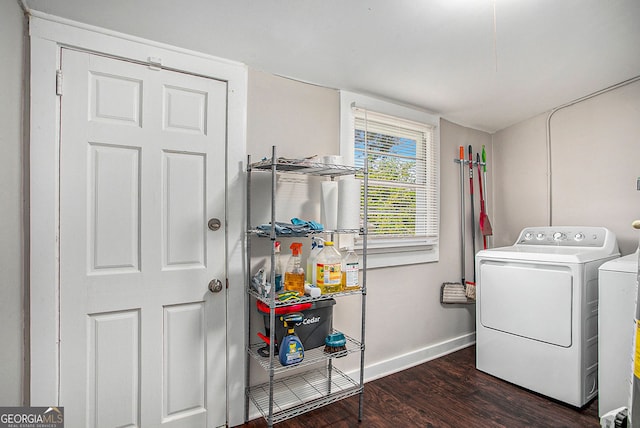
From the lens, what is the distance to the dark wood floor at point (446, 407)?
74.4 inches

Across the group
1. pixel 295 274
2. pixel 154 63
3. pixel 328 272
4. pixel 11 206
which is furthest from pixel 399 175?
pixel 11 206

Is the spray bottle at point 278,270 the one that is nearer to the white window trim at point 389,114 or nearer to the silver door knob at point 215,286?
the silver door knob at point 215,286

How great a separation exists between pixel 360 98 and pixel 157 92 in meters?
1.31

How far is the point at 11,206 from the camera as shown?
121 cm

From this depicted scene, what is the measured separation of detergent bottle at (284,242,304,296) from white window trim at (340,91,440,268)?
2.02 feet

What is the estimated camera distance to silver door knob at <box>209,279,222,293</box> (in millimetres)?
1748

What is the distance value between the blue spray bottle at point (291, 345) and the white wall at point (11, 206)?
1.07m

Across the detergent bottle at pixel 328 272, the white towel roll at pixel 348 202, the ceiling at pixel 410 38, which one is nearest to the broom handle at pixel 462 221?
the ceiling at pixel 410 38

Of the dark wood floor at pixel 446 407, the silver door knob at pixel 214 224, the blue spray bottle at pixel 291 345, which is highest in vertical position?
the silver door knob at pixel 214 224

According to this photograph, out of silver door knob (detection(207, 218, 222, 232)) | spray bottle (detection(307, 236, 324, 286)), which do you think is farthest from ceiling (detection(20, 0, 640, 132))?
spray bottle (detection(307, 236, 324, 286))

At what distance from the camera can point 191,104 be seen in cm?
172

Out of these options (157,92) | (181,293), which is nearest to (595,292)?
(181,293)

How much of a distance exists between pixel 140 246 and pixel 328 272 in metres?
0.96

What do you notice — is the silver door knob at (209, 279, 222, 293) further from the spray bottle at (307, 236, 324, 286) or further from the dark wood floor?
the dark wood floor
